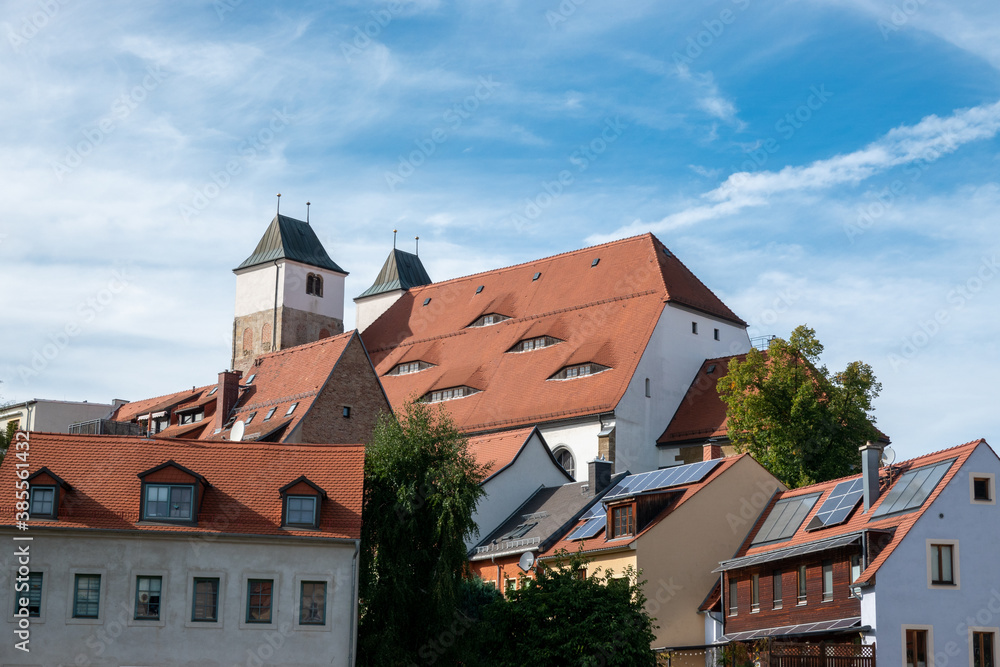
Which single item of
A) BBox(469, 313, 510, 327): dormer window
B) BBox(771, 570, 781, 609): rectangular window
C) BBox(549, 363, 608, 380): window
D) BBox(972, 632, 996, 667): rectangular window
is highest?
BBox(469, 313, 510, 327): dormer window

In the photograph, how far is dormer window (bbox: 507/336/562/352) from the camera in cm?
5984

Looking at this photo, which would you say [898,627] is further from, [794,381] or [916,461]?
[794,381]

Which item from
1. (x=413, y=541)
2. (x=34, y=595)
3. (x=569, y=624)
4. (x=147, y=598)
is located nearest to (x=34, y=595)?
(x=34, y=595)

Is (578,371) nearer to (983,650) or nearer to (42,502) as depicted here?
(983,650)

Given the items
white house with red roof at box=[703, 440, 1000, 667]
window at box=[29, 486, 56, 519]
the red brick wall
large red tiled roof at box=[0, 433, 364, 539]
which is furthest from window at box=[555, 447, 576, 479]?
window at box=[29, 486, 56, 519]

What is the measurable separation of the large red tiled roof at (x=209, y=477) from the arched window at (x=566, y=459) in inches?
817

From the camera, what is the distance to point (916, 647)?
30.0 m

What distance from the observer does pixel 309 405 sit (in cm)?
4994

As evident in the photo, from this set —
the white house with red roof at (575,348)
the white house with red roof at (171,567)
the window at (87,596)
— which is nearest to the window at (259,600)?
the white house with red roof at (171,567)

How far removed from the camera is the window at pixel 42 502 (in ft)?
105

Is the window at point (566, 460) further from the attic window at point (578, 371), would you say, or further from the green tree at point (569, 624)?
the green tree at point (569, 624)

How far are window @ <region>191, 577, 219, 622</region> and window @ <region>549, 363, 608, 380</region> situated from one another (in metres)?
26.7

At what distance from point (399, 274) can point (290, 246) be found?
9.41 meters

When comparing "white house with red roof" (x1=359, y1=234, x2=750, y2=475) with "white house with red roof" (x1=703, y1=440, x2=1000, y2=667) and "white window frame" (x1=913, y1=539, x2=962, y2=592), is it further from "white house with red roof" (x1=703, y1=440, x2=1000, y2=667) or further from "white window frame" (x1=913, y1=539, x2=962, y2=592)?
"white window frame" (x1=913, y1=539, x2=962, y2=592)
